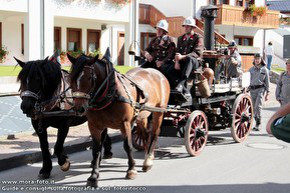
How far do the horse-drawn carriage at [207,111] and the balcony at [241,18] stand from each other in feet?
60.3

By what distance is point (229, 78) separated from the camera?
396 inches

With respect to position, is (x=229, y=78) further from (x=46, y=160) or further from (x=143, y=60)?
(x=46, y=160)

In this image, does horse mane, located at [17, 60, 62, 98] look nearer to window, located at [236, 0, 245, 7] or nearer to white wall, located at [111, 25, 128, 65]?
white wall, located at [111, 25, 128, 65]

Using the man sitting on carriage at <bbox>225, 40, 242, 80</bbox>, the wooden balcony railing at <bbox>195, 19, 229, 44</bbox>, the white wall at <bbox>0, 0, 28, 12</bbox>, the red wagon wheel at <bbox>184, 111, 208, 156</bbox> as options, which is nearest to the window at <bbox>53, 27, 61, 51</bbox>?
the white wall at <bbox>0, 0, 28, 12</bbox>

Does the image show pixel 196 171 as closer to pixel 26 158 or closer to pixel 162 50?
pixel 162 50

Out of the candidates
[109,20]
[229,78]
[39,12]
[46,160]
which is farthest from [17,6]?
[46,160]

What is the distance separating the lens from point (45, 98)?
6.10m

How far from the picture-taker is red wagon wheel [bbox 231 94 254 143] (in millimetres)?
9148

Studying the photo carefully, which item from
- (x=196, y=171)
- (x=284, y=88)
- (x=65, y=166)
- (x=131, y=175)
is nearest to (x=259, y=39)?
(x=284, y=88)

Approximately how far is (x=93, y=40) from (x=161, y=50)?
57.8ft

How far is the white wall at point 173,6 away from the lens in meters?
29.0

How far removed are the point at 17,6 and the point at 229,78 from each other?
11697mm

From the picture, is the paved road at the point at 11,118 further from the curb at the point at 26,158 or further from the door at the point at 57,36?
the door at the point at 57,36

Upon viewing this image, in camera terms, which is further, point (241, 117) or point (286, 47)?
point (286, 47)
